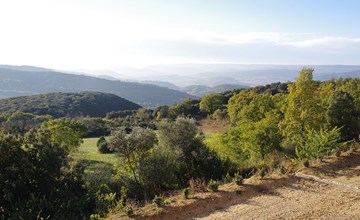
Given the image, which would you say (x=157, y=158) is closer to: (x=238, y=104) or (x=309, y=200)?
(x=309, y=200)

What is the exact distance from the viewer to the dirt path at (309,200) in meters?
11.0

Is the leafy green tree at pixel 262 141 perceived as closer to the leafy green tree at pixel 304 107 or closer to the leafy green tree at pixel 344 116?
the leafy green tree at pixel 304 107

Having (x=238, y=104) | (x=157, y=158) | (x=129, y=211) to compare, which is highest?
(x=157, y=158)

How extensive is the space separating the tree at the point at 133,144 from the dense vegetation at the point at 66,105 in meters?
89.2

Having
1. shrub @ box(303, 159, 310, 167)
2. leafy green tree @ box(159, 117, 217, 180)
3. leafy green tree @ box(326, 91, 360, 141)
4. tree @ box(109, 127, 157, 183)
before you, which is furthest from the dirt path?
leafy green tree @ box(326, 91, 360, 141)

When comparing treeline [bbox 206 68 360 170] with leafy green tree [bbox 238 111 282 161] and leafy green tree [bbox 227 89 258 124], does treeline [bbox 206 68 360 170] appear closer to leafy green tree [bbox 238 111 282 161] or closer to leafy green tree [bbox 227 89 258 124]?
leafy green tree [bbox 238 111 282 161]

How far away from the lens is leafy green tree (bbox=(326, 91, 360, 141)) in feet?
78.9

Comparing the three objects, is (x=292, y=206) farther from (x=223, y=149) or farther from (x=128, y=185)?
(x=223, y=149)

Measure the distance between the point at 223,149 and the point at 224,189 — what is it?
16930mm

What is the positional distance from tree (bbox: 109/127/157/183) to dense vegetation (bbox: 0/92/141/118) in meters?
89.2

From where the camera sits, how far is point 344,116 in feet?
79.5

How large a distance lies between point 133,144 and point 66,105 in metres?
105

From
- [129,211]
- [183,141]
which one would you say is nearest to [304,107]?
[183,141]

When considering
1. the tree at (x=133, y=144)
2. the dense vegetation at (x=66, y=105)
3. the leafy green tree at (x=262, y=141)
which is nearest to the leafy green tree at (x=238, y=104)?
the leafy green tree at (x=262, y=141)
